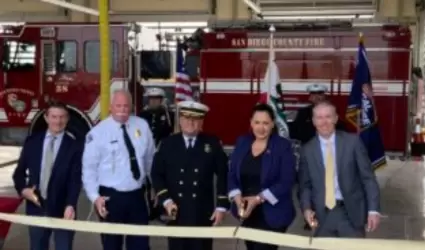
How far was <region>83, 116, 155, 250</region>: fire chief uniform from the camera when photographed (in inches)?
187

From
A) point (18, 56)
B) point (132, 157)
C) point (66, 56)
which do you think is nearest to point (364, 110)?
point (132, 157)

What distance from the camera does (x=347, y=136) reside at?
14.4 feet

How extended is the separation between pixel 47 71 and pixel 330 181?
8909mm

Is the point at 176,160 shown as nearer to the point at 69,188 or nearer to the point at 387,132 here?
the point at 69,188

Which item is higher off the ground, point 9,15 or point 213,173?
point 9,15

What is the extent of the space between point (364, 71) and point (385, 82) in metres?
2.32

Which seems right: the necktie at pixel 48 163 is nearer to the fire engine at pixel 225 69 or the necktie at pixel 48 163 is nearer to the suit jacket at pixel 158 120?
the suit jacket at pixel 158 120

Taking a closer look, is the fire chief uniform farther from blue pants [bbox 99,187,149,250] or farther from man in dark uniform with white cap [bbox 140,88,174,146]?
man in dark uniform with white cap [bbox 140,88,174,146]

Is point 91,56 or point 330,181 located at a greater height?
point 91,56

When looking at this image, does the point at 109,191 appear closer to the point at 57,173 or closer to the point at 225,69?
the point at 57,173

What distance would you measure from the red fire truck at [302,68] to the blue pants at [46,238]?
7.21 meters

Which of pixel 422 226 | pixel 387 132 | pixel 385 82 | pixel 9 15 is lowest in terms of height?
pixel 422 226

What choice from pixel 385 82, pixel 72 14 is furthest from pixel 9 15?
pixel 385 82

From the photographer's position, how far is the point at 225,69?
1218cm
